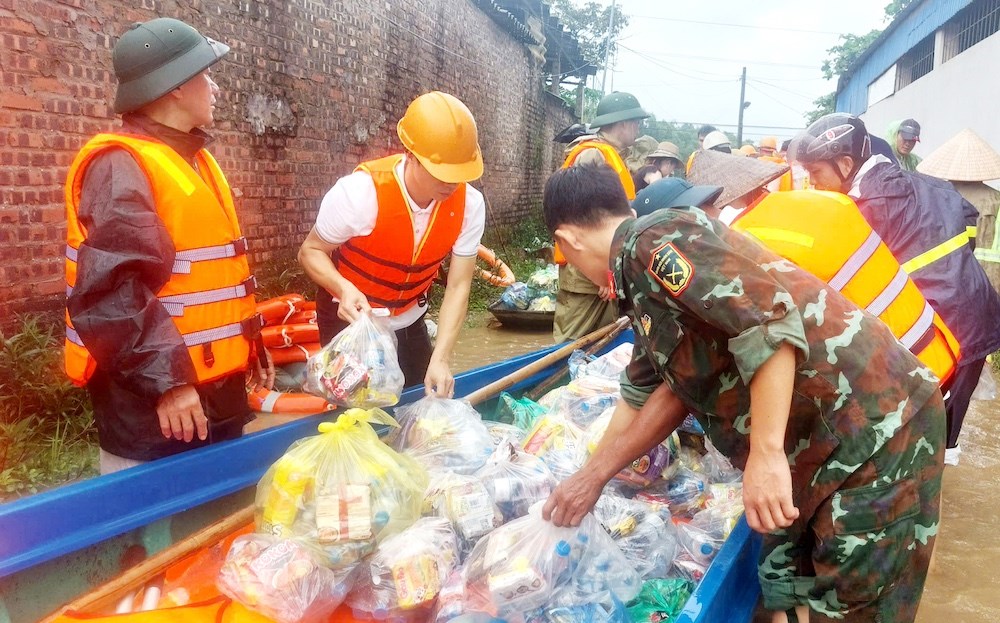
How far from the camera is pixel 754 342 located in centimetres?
136

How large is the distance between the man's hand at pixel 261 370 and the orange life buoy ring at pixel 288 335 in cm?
192

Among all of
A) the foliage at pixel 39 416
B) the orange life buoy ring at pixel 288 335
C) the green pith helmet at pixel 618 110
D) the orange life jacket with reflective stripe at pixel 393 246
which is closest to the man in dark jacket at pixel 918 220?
the orange life jacket with reflective stripe at pixel 393 246

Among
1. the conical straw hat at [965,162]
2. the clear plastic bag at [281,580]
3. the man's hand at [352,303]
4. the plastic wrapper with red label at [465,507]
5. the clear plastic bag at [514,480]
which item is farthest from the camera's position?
the conical straw hat at [965,162]

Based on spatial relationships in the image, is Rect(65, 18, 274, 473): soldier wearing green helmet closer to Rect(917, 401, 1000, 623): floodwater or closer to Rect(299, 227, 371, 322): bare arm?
Rect(299, 227, 371, 322): bare arm

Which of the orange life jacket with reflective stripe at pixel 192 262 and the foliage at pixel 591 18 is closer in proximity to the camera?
the orange life jacket with reflective stripe at pixel 192 262

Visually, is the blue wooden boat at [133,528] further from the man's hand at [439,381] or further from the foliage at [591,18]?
the foliage at [591,18]

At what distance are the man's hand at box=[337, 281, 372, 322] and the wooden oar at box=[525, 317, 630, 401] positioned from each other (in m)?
1.36

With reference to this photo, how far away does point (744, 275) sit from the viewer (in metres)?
1.40

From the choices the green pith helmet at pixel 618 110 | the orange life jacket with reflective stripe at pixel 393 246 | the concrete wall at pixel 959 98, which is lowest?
the orange life jacket with reflective stripe at pixel 393 246

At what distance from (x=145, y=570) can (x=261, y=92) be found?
4654 mm

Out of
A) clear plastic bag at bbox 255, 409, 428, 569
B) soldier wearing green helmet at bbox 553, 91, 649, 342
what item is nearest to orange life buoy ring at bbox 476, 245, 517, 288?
soldier wearing green helmet at bbox 553, 91, 649, 342

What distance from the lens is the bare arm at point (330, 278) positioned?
96.0 inches

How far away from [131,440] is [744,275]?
176 centimetres

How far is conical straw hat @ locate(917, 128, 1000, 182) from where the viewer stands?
4009 mm
